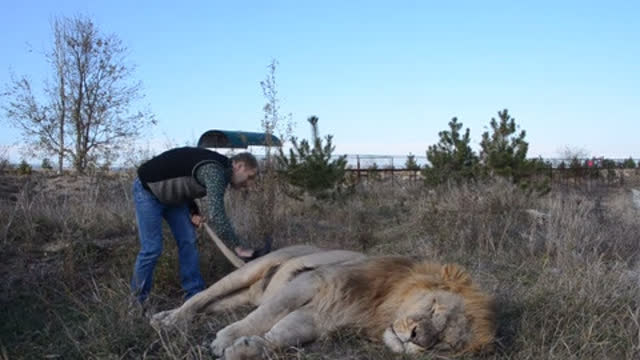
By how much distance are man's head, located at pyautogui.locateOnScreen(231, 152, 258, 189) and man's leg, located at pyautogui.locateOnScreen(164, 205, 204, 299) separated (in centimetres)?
75

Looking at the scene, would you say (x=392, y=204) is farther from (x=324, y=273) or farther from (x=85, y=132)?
(x=85, y=132)

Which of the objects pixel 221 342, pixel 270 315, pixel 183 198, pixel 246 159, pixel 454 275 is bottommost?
A: pixel 221 342

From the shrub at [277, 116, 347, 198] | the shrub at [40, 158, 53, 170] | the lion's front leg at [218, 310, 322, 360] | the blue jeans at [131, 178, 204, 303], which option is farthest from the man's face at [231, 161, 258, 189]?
the shrub at [40, 158, 53, 170]

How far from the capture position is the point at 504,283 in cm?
563

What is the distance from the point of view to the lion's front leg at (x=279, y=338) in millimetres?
3418

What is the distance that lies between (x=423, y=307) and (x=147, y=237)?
2.67 metres

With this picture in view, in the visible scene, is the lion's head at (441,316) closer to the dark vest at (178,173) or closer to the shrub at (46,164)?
the dark vest at (178,173)

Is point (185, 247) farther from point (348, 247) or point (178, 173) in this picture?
point (348, 247)

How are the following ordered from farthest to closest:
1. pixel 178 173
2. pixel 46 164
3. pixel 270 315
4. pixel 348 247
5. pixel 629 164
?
pixel 629 164
pixel 46 164
pixel 348 247
pixel 178 173
pixel 270 315

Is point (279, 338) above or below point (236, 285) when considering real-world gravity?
below

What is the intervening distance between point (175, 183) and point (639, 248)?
239 inches

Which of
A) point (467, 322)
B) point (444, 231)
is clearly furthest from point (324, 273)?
point (444, 231)

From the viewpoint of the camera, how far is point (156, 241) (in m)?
5.21

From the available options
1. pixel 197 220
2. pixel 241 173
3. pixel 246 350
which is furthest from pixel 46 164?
pixel 246 350
